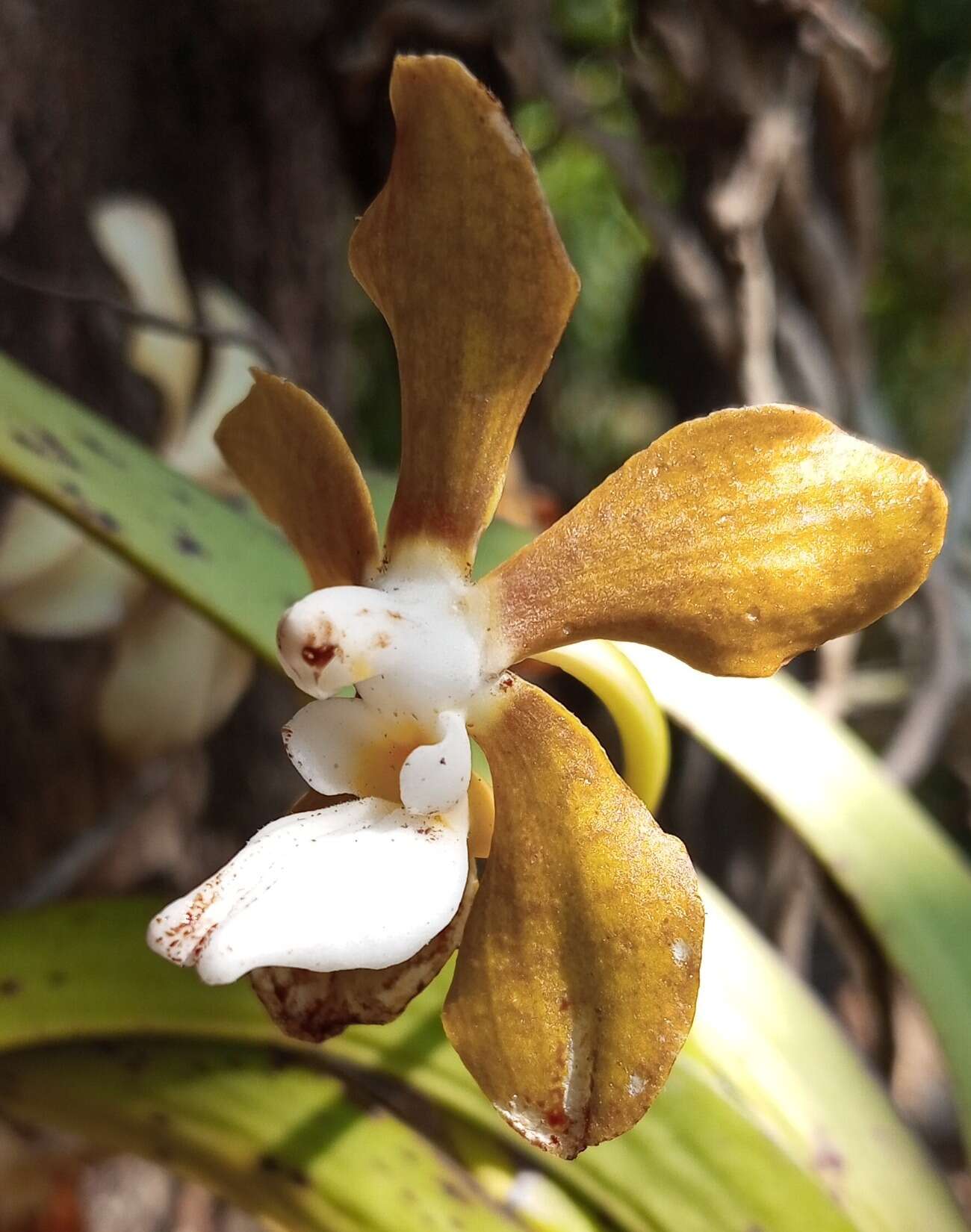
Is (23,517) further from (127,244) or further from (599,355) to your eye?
(599,355)

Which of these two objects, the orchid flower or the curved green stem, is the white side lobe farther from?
the orchid flower

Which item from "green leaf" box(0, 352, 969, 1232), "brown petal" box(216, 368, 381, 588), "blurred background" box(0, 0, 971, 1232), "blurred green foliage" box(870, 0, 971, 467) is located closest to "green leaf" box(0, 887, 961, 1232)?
"green leaf" box(0, 352, 969, 1232)

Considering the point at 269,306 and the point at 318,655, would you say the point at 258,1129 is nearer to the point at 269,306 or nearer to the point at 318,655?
the point at 318,655

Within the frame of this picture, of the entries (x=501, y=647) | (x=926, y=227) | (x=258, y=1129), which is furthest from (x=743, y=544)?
(x=926, y=227)

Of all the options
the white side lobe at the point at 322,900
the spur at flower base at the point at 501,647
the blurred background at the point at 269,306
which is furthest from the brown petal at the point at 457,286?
the blurred background at the point at 269,306

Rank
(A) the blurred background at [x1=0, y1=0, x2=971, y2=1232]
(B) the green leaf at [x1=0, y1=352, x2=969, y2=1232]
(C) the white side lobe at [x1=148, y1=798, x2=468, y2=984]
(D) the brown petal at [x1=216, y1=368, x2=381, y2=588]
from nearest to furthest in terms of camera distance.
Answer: (C) the white side lobe at [x1=148, y1=798, x2=468, y2=984] < (D) the brown petal at [x1=216, y1=368, x2=381, y2=588] < (B) the green leaf at [x1=0, y1=352, x2=969, y2=1232] < (A) the blurred background at [x1=0, y1=0, x2=971, y2=1232]

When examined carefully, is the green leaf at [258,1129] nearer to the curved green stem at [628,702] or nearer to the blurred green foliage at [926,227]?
the curved green stem at [628,702]

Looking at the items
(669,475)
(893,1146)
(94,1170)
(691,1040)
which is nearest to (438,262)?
(669,475)
